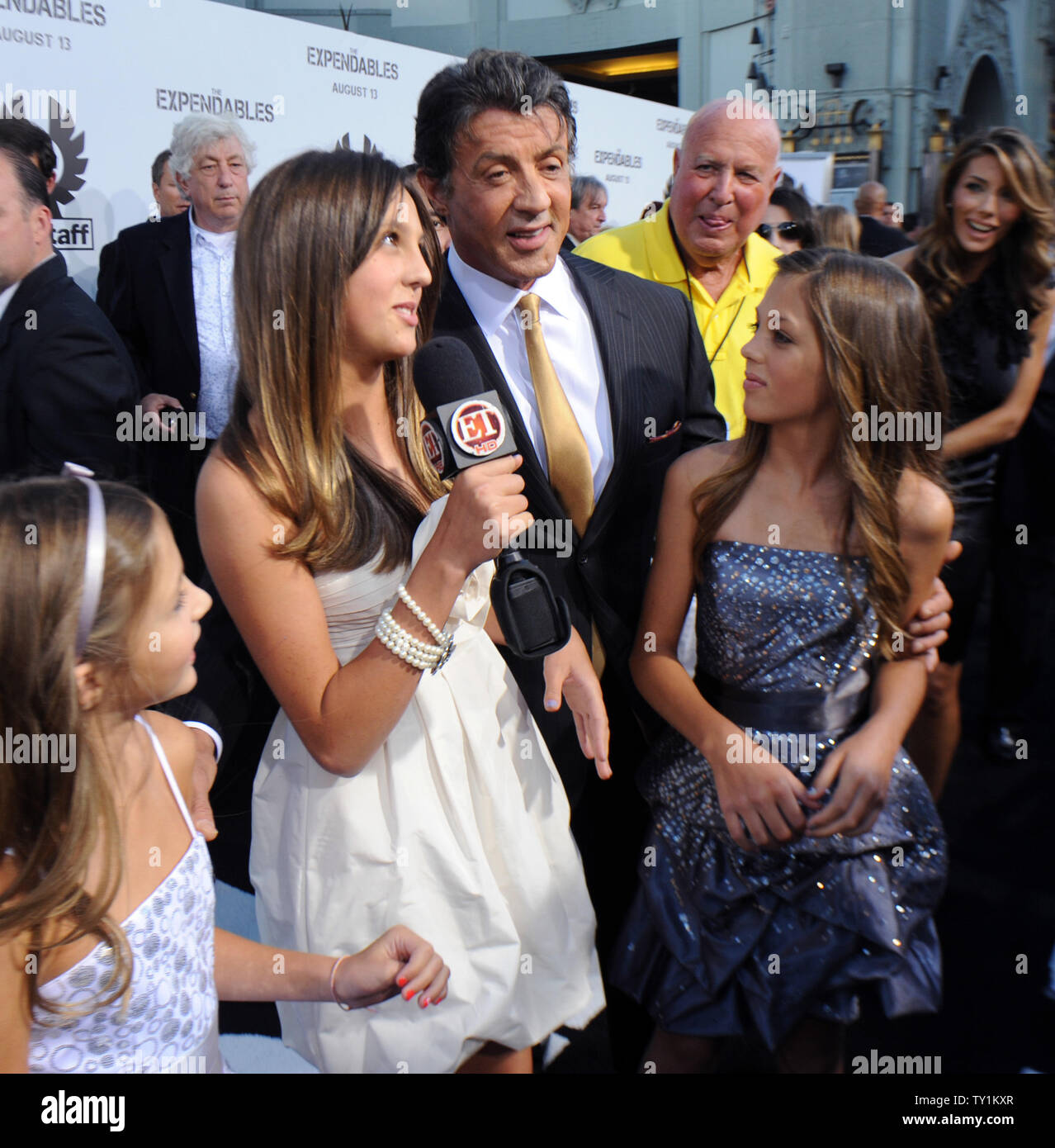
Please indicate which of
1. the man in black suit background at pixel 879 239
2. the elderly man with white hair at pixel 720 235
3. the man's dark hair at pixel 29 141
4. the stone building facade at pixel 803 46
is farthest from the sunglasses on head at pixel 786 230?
the stone building facade at pixel 803 46

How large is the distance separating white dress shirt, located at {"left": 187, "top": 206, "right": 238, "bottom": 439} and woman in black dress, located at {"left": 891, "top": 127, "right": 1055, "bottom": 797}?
246 cm

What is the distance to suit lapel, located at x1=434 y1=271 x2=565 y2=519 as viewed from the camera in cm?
166

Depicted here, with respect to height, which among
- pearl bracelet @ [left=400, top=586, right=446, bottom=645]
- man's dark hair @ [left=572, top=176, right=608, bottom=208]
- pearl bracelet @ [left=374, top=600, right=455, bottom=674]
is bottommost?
pearl bracelet @ [left=374, top=600, right=455, bottom=674]

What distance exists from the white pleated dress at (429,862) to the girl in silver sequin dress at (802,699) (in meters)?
0.25

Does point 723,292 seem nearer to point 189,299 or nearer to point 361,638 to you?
point 361,638

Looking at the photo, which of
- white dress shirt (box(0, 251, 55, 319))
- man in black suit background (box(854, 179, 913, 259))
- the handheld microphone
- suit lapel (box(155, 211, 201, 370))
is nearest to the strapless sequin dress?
the handheld microphone

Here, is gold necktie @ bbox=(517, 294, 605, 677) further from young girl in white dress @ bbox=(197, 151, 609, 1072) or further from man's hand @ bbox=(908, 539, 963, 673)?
man's hand @ bbox=(908, 539, 963, 673)

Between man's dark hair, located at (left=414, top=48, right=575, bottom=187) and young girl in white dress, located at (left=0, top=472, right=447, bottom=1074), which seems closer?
young girl in white dress, located at (left=0, top=472, right=447, bottom=1074)

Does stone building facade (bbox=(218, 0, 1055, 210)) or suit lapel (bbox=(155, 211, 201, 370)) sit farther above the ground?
stone building facade (bbox=(218, 0, 1055, 210))

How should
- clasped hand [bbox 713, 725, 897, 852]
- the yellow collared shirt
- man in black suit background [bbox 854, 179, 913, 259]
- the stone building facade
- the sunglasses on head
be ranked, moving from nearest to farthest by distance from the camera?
1. clasped hand [bbox 713, 725, 897, 852]
2. the yellow collared shirt
3. the sunglasses on head
4. man in black suit background [bbox 854, 179, 913, 259]
5. the stone building facade

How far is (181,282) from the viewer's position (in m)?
3.87

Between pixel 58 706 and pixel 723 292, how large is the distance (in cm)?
205

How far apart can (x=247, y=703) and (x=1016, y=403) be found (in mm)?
2226

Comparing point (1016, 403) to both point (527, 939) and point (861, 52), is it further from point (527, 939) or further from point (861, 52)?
point (861, 52)
